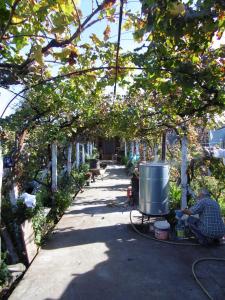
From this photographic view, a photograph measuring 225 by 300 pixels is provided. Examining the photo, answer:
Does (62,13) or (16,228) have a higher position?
(62,13)

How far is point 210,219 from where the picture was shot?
22.3ft

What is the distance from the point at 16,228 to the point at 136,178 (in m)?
6.41

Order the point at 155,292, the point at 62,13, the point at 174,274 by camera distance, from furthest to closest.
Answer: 1. the point at 174,274
2. the point at 155,292
3. the point at 62,13

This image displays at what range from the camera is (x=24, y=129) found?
7.55m

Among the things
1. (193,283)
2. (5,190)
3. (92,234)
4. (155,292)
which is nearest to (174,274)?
(193,283)

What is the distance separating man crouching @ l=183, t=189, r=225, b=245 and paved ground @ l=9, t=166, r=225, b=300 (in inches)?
9.9

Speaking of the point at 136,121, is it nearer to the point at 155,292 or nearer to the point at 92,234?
the point at 92,234

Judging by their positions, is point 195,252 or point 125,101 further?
point 125,101

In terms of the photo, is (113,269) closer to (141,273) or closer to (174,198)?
(141,273)

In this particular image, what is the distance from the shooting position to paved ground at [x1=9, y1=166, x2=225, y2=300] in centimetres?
488

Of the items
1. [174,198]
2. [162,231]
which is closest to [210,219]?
[162,231]

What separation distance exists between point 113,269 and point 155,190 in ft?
9.20

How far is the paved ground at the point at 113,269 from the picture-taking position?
4879 mm

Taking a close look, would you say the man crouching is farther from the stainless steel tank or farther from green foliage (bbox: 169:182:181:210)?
green foliage (bbox: 169:182:181:210)
